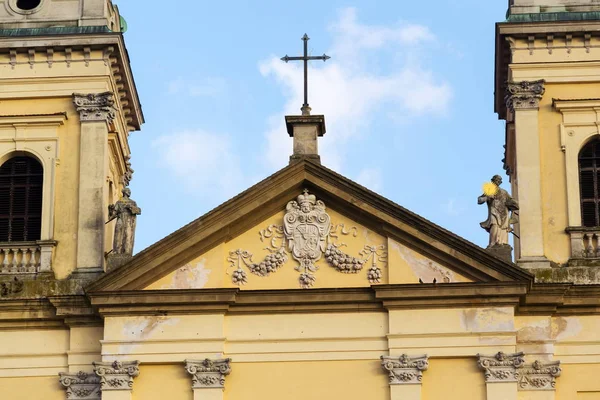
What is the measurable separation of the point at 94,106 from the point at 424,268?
6656 millimetres

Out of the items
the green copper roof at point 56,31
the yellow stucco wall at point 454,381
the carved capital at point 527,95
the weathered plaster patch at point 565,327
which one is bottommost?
the yellow stucco wall at point 454,381

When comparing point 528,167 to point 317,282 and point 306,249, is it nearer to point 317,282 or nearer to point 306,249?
point 306,249

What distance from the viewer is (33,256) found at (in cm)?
3067

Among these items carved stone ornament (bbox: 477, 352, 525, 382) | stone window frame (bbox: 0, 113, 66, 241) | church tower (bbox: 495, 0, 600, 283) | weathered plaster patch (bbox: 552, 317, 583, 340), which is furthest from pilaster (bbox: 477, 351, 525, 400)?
stone window frame (bbox: 0, 113, 66, 241)

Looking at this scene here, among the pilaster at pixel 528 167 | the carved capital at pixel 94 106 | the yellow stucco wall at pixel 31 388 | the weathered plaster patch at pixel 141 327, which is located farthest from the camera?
the carved capital at pixel 94 106

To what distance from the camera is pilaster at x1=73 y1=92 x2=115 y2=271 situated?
1202 inches

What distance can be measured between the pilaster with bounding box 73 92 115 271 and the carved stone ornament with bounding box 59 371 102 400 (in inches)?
79.6

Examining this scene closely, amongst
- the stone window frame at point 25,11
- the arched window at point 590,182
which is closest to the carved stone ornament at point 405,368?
the arched window at point 590,182

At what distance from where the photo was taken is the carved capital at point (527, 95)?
102ft

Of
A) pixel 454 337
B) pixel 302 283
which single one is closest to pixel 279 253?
pixel 302 283

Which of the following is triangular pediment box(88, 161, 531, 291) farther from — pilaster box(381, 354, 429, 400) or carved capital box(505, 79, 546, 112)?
carved capital box(505, 79, 546, 112)

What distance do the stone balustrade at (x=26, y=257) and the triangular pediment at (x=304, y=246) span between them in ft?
5.97

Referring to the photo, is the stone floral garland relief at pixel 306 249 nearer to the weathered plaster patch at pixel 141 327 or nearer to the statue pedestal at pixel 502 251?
the weathered plaster patch at pixel 141 327

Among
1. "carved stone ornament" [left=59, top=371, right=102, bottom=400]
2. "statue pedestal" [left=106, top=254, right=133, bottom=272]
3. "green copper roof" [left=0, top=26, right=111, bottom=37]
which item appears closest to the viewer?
"carved stone ornament" [left=59, top=371, right=102, bottom=400]
